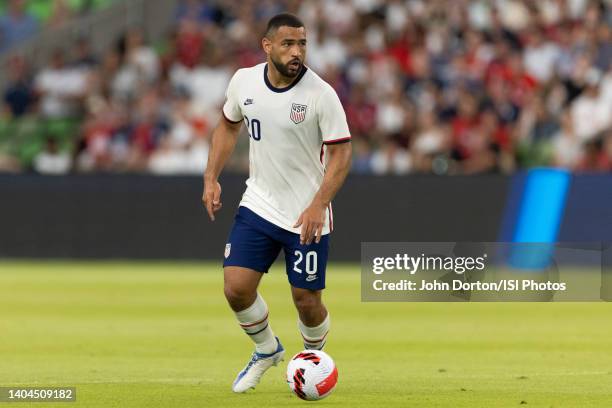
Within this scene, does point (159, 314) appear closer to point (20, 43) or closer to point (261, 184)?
point (261, 184)

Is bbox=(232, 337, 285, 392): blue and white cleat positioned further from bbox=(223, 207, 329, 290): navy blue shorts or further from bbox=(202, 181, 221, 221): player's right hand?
bbox=(202, 181, 221, 221): player's right hand

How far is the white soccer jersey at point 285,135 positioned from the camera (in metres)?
9.77

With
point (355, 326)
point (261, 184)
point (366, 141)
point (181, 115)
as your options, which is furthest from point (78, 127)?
point (261, 184)

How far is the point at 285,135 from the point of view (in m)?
9.89

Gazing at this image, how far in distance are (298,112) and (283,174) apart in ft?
1.59

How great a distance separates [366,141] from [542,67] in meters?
3.51

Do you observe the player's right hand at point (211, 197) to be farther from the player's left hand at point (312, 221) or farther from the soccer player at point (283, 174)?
the player's left hand at point (312, 221)

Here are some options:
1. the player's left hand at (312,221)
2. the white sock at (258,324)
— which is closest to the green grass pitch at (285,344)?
the white sock at (258,324)

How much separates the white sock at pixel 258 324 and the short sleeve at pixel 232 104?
1.31 m

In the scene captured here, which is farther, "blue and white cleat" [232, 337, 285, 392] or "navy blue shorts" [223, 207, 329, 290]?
"blue and white cleat" [232, 337, 285, 392]

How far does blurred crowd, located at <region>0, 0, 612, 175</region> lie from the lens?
23.5 metres

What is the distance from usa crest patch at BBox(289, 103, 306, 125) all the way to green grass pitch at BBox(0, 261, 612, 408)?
6.39ft

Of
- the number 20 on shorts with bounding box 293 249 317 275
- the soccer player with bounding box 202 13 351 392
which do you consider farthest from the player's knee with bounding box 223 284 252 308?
the number 20 on shorts with bounding box 293 249 317 275

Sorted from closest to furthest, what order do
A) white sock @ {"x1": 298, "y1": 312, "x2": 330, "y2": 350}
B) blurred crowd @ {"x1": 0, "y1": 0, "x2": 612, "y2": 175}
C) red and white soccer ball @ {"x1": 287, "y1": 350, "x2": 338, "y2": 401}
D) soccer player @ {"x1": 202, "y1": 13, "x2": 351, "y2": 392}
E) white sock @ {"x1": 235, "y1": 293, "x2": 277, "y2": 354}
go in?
red and white soccer ball @ {"x1": 287, "y1": 350, "x2": 338, "y2": 401}, soccer player @ {"x1": 202, "y1": 13, "x2": 351, "y2": 392}, white sock @ {"x1": 235, "y1": 293, "x2": 277, "y2": 354}, white sock @ {"x1": 298, "y1": 312, "x2": 330, "y2": 350}, blurred crowd @ {"x1": 0, "y1": 0, "x2": 612, "y2": 175}
